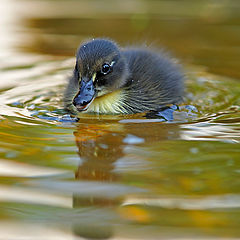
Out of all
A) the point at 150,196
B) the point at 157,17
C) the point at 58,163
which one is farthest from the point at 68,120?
the point at 157,17

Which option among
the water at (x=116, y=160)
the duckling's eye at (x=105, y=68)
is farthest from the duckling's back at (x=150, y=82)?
the duckling's eye at (x=105, y=68)

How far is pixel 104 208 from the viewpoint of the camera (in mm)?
3342

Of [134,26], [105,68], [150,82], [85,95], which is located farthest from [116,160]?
[134,26]

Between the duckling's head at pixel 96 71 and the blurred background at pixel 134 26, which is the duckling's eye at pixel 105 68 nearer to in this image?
the duckling's head at pixel 96 71

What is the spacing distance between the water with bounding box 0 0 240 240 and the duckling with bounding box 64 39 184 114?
0.21 metres

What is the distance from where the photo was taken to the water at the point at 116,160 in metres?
3.15

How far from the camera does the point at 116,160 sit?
4223 millimetres

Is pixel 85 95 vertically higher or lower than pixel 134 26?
lower

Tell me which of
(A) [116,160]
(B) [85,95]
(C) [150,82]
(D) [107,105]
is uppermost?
(C) [150,82]

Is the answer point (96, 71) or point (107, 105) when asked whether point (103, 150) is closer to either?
point (96, 71)

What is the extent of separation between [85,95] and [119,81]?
68cm

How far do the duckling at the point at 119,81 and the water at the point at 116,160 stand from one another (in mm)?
206

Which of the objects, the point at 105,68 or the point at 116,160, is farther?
the point at 105,68

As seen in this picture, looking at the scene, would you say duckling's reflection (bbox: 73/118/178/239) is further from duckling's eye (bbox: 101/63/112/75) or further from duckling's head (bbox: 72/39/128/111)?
duckling's eye (bbox: 101/63/112/75)
